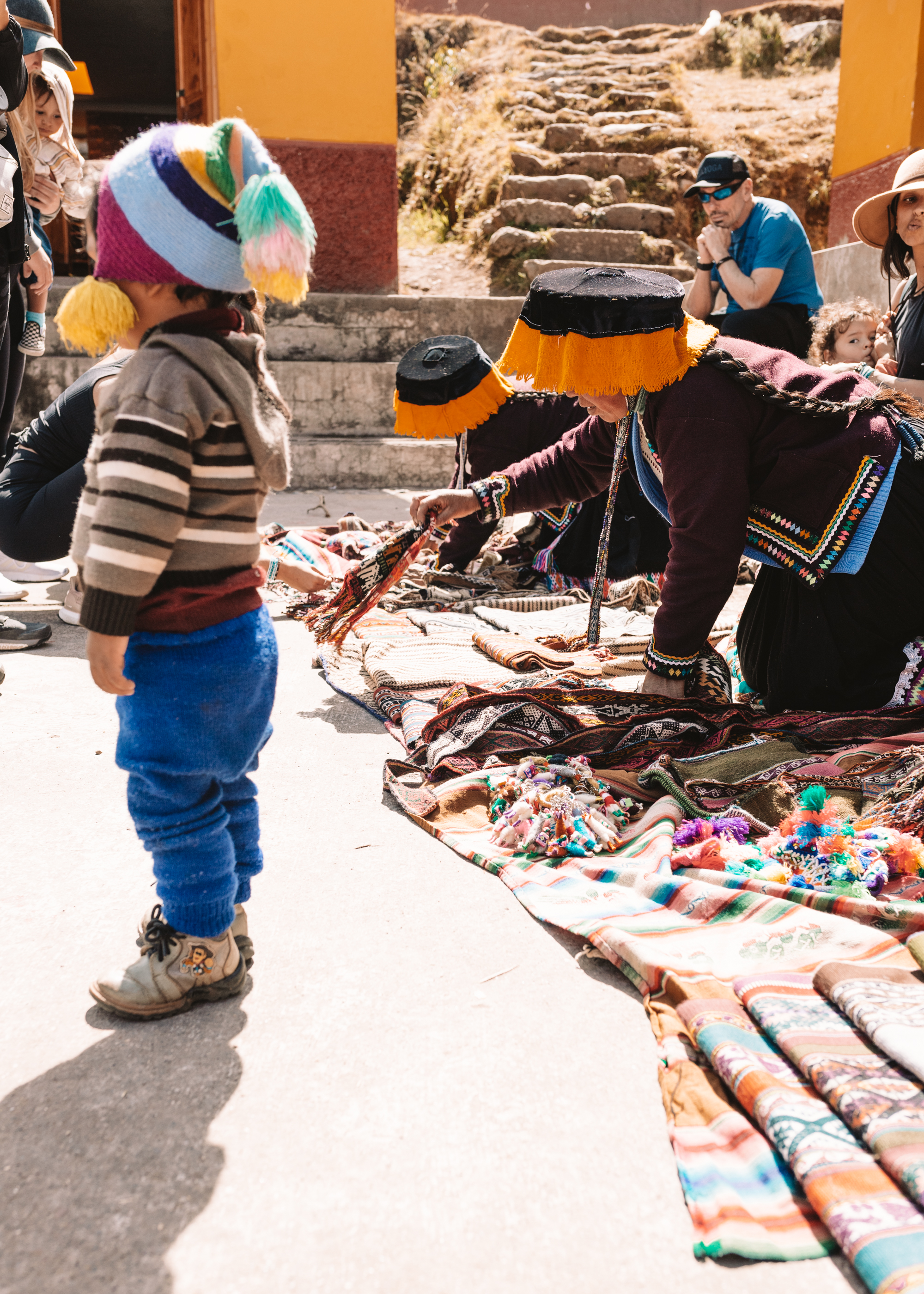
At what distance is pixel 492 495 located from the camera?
10.6 feet

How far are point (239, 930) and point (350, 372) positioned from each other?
245 inches

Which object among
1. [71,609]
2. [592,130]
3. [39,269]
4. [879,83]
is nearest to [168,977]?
[71,609]

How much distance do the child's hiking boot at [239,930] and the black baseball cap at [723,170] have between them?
13.1 feet

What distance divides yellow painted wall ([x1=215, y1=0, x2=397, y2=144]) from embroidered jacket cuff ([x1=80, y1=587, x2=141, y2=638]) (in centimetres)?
731

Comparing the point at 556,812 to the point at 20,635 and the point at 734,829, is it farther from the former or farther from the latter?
the point at 20,635

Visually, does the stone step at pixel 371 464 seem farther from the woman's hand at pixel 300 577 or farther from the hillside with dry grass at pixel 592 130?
the woman's hand at pixel 300 577

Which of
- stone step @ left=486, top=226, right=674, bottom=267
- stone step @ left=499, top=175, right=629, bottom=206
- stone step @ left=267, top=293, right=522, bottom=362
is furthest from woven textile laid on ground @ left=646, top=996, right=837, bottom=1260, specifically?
stone step @ left=499, top=175, right=629, bottom=206

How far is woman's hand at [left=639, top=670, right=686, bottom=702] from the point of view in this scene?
8.89ft

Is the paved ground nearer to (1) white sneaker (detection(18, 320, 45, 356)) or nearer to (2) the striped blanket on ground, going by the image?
(2) the striped blanket on ground

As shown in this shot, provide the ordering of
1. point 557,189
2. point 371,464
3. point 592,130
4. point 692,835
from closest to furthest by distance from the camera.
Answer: point 692,835
point 371,464
point 557,189
point 592,130

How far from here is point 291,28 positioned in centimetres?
775

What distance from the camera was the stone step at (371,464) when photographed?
7098mm

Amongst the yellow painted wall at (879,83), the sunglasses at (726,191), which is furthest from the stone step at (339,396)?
the yellow painted wall at (879,83)

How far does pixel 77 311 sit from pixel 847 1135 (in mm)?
1484
